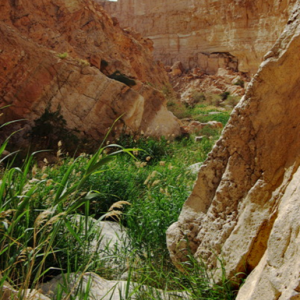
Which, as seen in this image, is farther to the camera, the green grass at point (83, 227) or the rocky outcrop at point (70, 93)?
the rocky outcrop at point (70, 93)

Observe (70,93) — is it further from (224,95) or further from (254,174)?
(224,95)

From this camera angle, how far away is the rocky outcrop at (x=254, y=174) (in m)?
1.91

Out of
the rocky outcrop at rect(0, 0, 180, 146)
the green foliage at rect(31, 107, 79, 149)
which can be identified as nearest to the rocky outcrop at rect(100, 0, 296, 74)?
the rocky outcrop at rect(0, 0, 180, 146)

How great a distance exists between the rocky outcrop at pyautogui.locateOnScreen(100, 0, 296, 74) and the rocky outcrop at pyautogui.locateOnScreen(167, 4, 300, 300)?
2804 centimetres

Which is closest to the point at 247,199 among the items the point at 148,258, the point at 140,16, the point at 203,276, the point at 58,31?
the point at 203,276

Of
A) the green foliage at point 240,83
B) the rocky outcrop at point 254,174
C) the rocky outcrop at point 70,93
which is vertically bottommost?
the rocky outcrop at point 254,174

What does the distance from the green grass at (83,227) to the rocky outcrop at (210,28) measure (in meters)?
27.4

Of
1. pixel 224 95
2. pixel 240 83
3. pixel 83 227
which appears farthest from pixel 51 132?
pixel 240 83

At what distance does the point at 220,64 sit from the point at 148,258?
102 ft

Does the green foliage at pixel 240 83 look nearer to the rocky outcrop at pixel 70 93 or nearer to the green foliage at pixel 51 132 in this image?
the rocky outcrop at pixel 70 93

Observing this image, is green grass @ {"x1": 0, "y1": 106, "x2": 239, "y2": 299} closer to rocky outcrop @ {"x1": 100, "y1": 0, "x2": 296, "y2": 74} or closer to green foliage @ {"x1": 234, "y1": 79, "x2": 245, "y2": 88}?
green foliage @ {"x1": 234, "y1": 79, "x2": 245, "y2": 88}

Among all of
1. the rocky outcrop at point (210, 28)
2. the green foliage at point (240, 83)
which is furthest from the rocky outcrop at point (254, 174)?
the rocky outcrop at point (210, 28)

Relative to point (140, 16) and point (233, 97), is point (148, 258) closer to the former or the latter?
point (233, 97)

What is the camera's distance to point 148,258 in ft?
8.50
